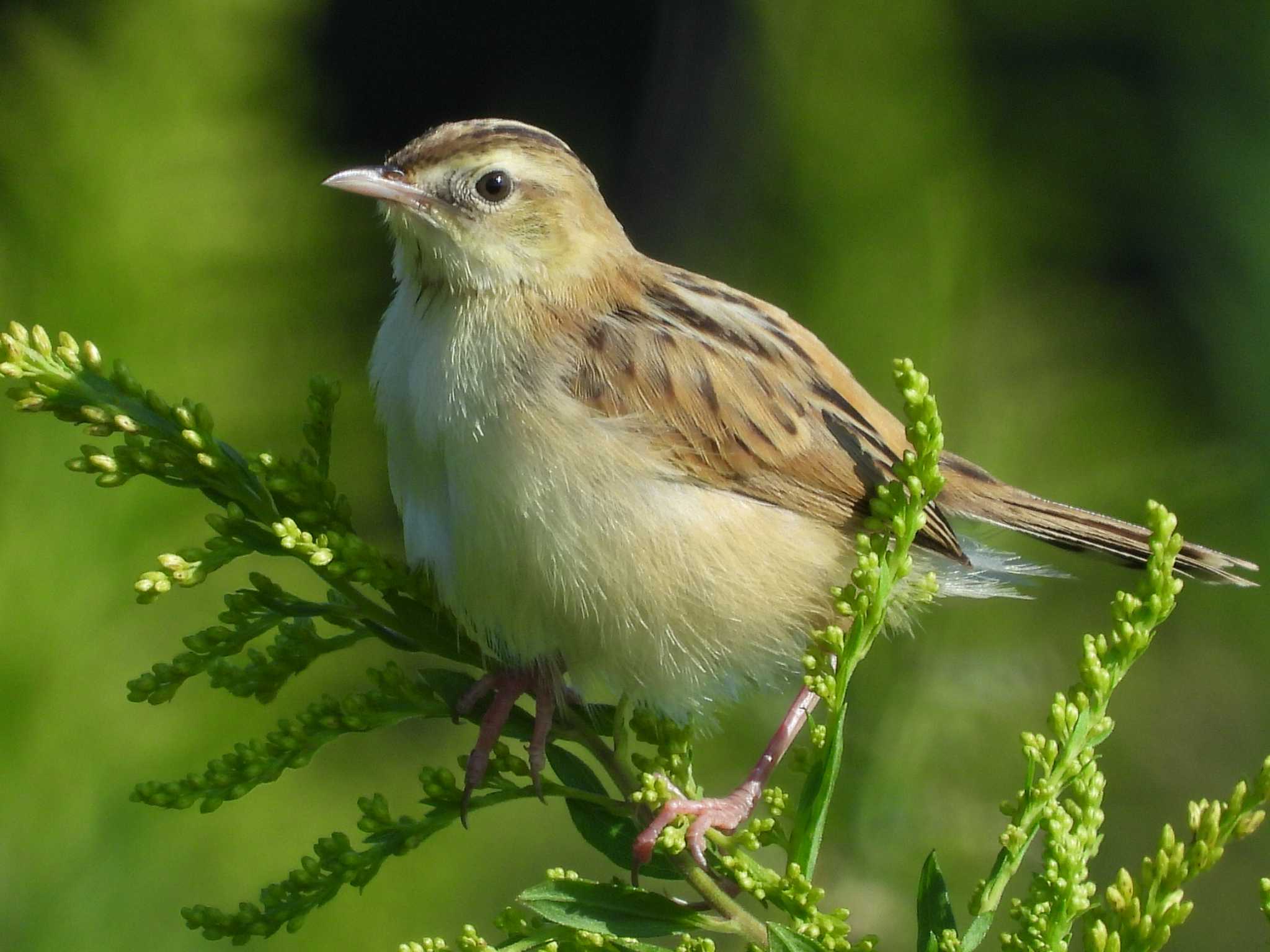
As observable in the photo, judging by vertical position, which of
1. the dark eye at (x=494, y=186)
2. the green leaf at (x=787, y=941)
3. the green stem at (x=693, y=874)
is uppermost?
the dark eye at (x=494, y=186)

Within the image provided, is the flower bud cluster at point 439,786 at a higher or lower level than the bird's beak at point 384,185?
lower

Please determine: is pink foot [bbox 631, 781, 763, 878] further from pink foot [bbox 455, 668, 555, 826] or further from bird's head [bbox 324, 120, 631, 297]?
bird's head [bbox 324, 120, 631, 297]

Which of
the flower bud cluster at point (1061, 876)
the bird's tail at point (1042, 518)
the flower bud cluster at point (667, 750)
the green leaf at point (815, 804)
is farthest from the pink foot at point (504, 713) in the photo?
the bird's tail at point (1042, 518)

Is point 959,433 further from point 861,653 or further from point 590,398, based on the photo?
point 861,653

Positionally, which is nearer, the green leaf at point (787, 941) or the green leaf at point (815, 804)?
the green leaf at point (787, 941)

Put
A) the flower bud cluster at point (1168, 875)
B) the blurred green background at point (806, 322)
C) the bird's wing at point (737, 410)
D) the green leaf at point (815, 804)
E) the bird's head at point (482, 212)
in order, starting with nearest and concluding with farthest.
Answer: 1. the flower bud cluster at point (1168, 875)
2. the green leaf at point (815, 804)
3. the bird's wing at point (737, 410)
4. the bird's head at point (482, 212)
5. the blurred green background at point (806, 322)

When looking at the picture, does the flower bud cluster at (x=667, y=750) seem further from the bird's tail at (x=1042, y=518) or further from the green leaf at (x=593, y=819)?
the bird's tail at (x=1042, y=518)

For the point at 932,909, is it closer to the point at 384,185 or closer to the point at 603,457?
the point at 603,457
